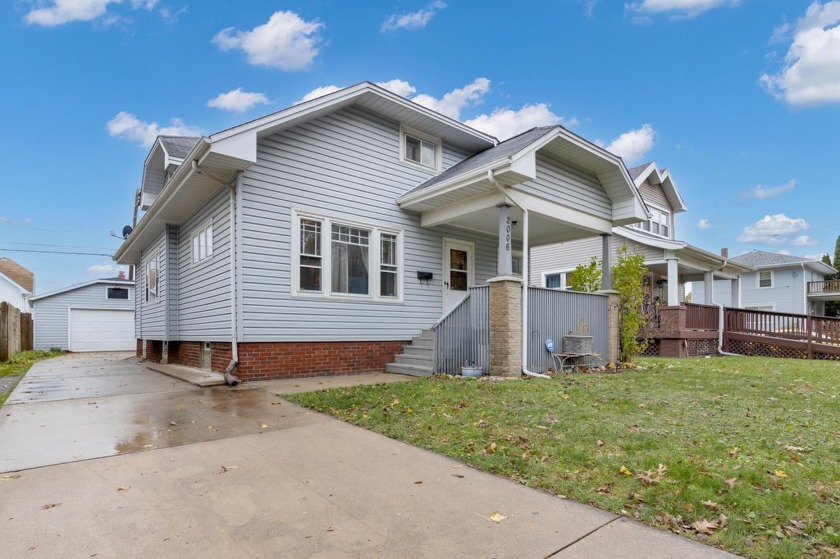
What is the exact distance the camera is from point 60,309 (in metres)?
23.1

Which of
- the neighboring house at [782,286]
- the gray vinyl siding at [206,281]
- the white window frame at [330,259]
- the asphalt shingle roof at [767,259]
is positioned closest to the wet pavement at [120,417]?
the gray vinyl siding at [206,281]

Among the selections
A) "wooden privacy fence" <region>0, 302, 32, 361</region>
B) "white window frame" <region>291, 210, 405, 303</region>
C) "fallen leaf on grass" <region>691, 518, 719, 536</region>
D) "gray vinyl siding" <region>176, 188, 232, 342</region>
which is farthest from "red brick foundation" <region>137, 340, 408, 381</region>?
"wooden privacy fence" <region>0, 302, 32, 361</region>

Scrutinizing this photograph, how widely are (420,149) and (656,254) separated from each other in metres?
9.87

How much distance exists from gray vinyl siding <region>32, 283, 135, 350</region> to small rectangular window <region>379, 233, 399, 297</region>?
20656 millimetres

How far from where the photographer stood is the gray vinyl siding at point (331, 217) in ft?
27.1

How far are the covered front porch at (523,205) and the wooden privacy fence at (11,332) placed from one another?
12.3m

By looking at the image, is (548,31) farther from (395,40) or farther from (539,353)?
(539,353)

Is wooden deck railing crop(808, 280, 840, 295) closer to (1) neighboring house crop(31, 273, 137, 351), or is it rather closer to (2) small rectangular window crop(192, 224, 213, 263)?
(2) small rectangular window crop(192, 224, 213, 263)

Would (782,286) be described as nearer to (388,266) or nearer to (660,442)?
(388,266)

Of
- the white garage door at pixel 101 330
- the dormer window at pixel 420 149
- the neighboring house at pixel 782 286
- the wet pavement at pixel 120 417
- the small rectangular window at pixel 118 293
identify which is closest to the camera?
the wet pavement at pixel 120 417

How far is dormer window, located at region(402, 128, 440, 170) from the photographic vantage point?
1073 centimetres

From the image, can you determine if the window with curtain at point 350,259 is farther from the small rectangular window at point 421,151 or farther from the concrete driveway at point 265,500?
the concrete driveway at point 265,500

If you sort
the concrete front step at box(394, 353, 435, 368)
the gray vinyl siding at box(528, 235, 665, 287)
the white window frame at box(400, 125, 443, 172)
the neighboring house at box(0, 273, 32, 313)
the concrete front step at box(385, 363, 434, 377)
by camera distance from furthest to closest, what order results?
the neighboring house at box(0, 273, 32, 313)
the gray vinyl siding at box(528, 235, 665, 287)
the white window frame at box(400, 125, 443, 172)
the concrete front step at box(394, 353, 435, 368)
the concrete front step at box(385, 363, 434, 377)

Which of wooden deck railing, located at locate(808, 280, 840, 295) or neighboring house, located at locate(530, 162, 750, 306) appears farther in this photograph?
wooden deck railing, located at locate(808, 280, 840, 295)
